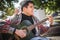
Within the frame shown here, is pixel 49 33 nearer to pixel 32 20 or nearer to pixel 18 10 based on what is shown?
pixel 32 20

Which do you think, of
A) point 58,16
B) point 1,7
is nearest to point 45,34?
point 58,16

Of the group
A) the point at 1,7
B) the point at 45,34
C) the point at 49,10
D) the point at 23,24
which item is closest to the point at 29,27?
the point at 23,24

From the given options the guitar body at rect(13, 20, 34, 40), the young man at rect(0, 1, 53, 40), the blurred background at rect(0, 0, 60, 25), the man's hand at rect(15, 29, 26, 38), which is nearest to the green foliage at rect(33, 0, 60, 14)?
Answer: the blurred background at rect(0, 0, 60, 25)

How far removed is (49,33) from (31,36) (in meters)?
0.25

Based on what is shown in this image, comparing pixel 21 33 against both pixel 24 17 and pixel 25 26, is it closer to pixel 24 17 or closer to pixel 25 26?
pixel 25 26

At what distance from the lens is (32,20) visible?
6.07 ft

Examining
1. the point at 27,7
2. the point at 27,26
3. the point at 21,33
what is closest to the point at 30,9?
the point at 27,7

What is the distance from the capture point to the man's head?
183 cm

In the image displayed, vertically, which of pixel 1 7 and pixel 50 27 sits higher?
pixel 1 7

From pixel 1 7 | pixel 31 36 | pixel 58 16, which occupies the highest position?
pixel 1 7

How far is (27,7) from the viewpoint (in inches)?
→ 73.0

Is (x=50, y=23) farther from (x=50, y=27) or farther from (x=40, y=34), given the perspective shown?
(x=40, y=34)

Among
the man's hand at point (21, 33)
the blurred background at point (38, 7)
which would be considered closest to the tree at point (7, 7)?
the blurred background at point (38, 7)

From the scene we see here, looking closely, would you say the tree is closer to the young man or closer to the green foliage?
the young man
